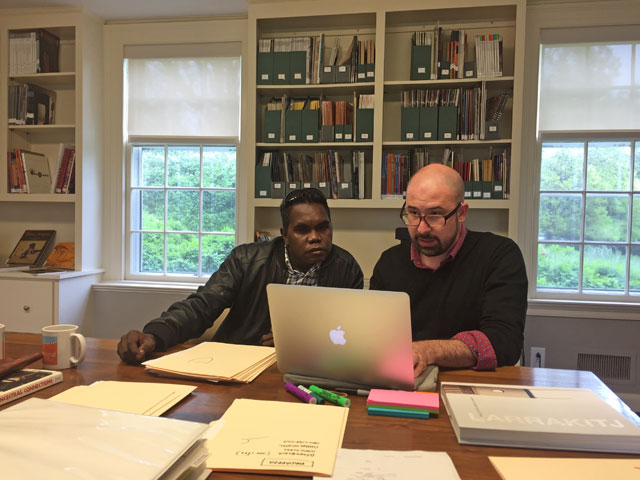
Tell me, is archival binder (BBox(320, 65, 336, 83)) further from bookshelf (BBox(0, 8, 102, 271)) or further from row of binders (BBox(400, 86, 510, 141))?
bookshelf (BBox(0, 8, 102, 271))

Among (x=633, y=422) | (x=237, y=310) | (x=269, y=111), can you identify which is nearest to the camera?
(x=633, y=422)

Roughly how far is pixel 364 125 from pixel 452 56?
69cm

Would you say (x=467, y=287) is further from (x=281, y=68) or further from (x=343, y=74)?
(x=281, y=68)

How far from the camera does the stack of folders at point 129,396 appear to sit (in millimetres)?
875

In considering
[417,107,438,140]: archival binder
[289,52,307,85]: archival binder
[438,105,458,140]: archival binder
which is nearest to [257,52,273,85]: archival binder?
[289,52,307,85]: archival binder

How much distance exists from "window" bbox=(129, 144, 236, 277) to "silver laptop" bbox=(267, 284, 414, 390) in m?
2.51

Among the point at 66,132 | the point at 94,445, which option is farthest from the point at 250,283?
the point at 66,132

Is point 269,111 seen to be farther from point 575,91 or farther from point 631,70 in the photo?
point 631,70

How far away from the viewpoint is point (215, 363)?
1.16 meters

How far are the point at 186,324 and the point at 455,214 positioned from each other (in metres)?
1.00

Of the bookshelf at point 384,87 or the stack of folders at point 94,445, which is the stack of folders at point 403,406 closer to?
the stack of folders at point 94,445

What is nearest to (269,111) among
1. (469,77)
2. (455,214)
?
(469,77)

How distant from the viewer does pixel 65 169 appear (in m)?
3.30

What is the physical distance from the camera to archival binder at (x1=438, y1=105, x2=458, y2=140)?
2828 millimetres
